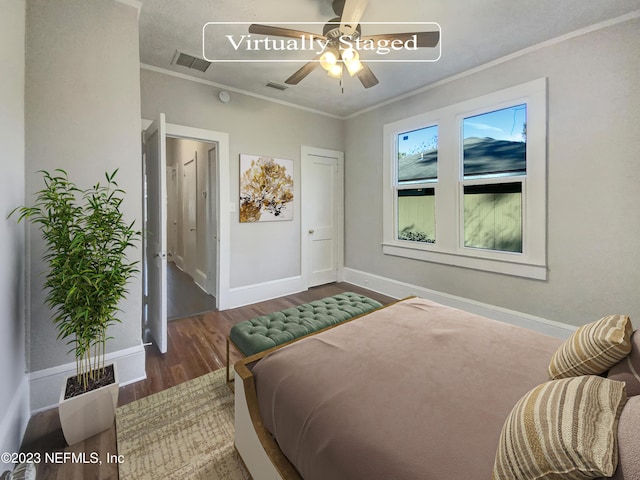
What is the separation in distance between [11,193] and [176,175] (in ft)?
15.4

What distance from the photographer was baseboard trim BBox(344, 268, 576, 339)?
2.72 metres

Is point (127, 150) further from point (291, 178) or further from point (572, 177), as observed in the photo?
point (572, 177)

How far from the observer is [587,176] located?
97.2 inches

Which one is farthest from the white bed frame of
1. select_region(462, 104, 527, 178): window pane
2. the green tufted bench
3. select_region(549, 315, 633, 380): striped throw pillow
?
select_region(462, 104, 527, 178): window pane

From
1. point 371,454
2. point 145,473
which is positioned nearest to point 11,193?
point 145,473

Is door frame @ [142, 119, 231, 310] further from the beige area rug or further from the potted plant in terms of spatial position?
the potted plant

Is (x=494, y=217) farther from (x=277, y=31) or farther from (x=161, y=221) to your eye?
(x=161, y=221)

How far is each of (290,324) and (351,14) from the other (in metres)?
2.07

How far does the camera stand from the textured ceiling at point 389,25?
213 cm

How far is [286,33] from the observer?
190cm

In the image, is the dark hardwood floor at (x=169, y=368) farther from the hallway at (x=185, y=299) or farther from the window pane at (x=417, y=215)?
the window pane at (x=417, y=215)

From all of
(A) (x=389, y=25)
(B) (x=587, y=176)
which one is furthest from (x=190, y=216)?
(B) (x=587, y=176)

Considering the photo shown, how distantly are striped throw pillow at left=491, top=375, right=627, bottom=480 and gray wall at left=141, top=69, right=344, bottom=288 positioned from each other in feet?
11.1

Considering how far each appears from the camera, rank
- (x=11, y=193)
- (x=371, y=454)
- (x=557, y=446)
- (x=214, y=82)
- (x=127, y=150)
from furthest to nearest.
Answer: (x=214, y=82)
(x=127, y=150)
(x=11, y=193)
(x=371, y=454)
(x=557, y=446)
